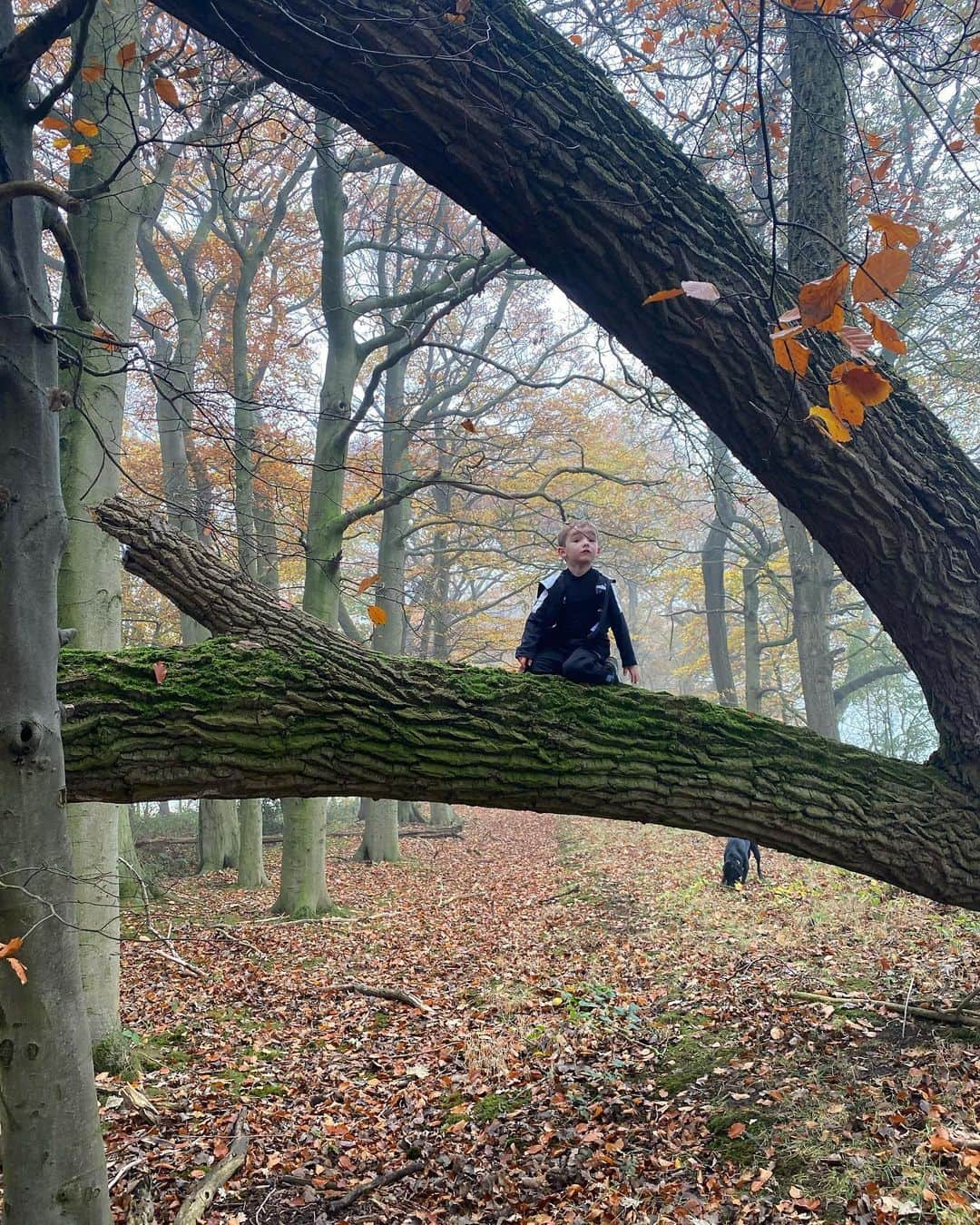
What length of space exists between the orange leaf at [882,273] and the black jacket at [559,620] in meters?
2.48

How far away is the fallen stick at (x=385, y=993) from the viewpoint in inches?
242

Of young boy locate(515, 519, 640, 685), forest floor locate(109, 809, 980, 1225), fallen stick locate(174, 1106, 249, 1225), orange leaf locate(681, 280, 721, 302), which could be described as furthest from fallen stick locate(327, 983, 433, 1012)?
orange leaf locate(681, 280, 721, 302)

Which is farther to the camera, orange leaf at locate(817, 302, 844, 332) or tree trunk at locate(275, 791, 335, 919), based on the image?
tree trunk at locate(275, 791, 335, 919)

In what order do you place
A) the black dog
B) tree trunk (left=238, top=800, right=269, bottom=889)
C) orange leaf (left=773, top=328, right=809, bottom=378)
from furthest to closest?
tree trunk (left=238, top=800, right=269, bottom=889) < the black dog < orange leaf (left=773, top=328, right=809, bottom=378)

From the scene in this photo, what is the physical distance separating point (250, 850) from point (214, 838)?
1.94 metres

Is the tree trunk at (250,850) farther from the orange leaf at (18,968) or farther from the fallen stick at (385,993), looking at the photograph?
the orange leaf at (18,968)

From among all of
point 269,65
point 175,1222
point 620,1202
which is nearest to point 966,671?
point 620,1202

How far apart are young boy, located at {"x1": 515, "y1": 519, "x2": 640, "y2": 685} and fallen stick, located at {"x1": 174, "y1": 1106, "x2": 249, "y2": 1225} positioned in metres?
2.84

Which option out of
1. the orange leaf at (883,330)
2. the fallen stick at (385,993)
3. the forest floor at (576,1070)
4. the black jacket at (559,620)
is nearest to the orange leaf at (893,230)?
the orange leaf at (883,330)

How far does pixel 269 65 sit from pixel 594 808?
10.6 feet

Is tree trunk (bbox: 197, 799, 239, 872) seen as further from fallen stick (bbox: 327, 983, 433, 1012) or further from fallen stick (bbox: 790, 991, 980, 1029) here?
fallen stick (bbox: 790, 991, 980, 1029)

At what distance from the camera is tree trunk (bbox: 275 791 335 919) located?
354 inches

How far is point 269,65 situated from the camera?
2740 millimetres

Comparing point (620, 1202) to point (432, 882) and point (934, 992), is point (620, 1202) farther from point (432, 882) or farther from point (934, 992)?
point (432, 882)
